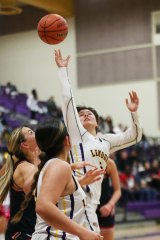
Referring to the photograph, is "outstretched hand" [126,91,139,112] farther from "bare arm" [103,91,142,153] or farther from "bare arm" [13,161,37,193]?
"bare arm" [13,161,37,193]

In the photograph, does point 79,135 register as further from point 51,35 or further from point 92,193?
point 51,35

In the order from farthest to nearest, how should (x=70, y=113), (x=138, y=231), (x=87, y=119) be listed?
(x=138, y=231)
(x=87, y=119)
(x=70, y=113)

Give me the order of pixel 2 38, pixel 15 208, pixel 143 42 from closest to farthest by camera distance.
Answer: pixel 15 208 → pixel 143 42 → pixel 2 38

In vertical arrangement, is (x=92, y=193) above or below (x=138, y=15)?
below

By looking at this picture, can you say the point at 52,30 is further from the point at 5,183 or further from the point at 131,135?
the point at 5,183

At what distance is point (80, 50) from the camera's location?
63.9 ft

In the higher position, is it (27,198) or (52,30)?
(52,30)

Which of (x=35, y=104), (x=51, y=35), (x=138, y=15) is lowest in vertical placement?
(x=35, y=104)

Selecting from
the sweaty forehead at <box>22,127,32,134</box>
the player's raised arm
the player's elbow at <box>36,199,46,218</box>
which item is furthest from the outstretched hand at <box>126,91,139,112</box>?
the player's elbow at <box>36,199,46,218</box>

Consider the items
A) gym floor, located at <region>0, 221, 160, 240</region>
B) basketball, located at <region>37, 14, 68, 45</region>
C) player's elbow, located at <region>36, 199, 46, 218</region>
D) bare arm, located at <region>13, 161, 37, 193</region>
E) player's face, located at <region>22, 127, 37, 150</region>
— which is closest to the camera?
player's elbow, located at <region>36, 199, 46, 218</region>

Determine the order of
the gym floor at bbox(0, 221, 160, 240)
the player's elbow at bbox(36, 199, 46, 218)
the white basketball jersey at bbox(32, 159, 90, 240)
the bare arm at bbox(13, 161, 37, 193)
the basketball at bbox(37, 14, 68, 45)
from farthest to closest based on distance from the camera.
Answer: the gym floor at bbox(0, 221, 160, 240)
the basketball at bbox(37, 14, 68, 45)
the bare arm at bbox(13, 161, 37, 193)
the white basketball jersey at bbox(32, 159, 90, 240)
the player's elbow at bbox(36, 199, 46, 218)

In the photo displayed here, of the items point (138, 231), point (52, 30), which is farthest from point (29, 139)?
point (138, 231)

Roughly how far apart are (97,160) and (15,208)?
0.80 metres

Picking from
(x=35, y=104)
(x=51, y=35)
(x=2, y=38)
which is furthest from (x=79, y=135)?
(x=2, y=38)
